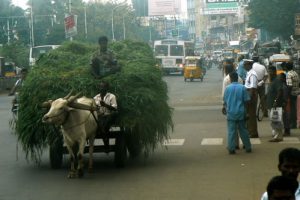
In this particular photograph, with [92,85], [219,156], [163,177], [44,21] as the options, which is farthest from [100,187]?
[44,21]

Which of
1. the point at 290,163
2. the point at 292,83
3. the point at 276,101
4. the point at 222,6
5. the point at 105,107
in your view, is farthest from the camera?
the point at 222,6

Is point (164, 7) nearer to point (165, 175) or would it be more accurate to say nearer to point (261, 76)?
point (261, 76)

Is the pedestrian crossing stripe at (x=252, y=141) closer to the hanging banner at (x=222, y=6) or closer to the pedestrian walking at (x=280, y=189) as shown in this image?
the pedestrian walking at (x=280, y=189)

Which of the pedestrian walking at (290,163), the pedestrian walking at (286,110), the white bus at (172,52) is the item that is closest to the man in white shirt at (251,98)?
the pedestrian walking at (286,110)

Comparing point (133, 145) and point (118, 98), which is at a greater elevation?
point (118, 98)

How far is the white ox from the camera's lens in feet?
37.4

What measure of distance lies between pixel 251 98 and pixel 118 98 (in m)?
5.76

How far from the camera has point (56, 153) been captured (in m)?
12.9

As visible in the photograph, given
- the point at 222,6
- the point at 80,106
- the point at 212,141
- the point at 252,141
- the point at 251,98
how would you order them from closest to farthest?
1. the point at 80,106
2. the point at 252,141
3. the point at 212,141
4. the point at 251,98
5. the point at 222,6

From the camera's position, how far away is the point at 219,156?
14.1 m

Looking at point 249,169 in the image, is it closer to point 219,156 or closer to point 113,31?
point 219,156

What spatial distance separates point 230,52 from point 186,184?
81215 mm

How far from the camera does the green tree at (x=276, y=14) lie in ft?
165

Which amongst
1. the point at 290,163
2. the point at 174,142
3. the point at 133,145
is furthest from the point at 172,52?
the point at 290,163
